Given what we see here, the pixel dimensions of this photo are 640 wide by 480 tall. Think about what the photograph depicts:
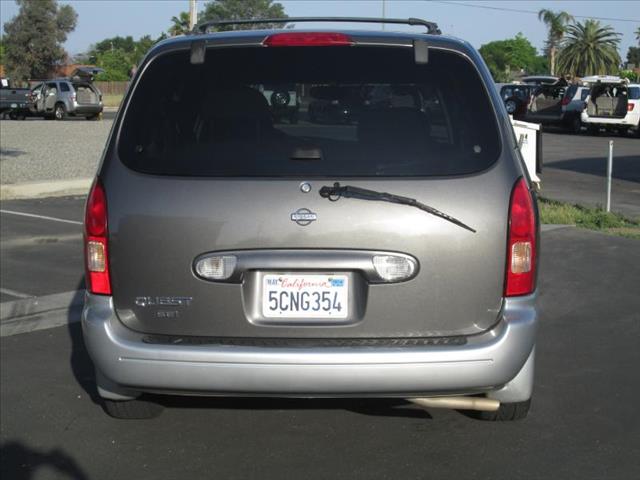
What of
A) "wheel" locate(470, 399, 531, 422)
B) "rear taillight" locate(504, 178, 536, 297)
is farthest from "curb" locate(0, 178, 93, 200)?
"rear taillight" locate(504, 178, 536, 297)

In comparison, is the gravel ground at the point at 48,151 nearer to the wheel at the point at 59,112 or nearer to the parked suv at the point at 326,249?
the wheel at the point at 59,112

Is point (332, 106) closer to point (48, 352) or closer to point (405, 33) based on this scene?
point (405, 33)

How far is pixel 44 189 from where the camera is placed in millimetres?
15531

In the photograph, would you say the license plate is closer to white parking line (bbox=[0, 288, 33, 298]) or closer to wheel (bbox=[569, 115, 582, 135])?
white parking line (bbox=[0, 288, 33, 298])

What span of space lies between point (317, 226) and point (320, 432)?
1.39 meters

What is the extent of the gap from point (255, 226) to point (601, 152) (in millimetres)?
23667

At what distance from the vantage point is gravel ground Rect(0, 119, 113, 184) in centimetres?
1770

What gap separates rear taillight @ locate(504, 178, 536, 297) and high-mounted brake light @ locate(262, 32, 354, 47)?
990mm

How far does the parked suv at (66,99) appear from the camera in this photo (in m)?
38.0

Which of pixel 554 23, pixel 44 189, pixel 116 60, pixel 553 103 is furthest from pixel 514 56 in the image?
pixel 44 189

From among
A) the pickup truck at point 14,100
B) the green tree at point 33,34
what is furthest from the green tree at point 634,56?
the pickup truck at point 14,100

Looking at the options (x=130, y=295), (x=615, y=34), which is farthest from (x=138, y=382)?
(x=615, y=34)

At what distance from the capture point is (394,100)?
436 centimetres

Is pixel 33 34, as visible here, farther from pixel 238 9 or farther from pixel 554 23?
pixel 554 23
